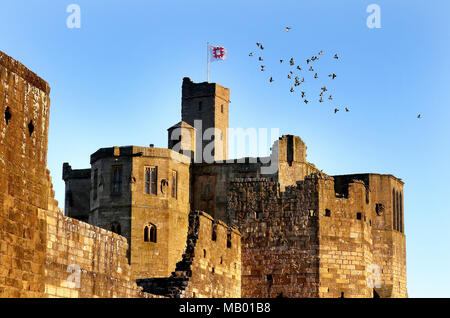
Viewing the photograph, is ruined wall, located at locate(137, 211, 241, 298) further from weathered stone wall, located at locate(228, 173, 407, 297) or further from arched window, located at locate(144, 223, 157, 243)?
arched window, located at locate(144, 223, 157, 243)

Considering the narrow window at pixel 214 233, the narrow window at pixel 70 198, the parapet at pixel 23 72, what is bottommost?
the narrow window at pixel 214 233

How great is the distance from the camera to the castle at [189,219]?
74.2ft

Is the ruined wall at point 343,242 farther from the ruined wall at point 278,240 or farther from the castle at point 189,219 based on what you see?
the ruined wall at point 278,240

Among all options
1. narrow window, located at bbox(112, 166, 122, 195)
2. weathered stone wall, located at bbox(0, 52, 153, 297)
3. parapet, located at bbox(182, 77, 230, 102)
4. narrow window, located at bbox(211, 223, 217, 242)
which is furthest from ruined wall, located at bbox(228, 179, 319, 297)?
parapet, located at bbox(182, 77, 230, 102)

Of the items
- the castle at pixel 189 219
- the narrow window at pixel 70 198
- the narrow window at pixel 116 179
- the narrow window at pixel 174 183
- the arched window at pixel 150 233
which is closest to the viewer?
the castle at pixel 189 219

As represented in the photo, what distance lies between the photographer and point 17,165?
2220 centimetres

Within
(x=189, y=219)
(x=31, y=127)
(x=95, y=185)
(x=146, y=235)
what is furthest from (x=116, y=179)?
(x=31, y=127)

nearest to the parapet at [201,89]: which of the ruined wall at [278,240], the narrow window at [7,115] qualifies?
the ruined wall at [278,240]

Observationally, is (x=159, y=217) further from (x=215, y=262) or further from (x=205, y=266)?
(x=205, y=266)

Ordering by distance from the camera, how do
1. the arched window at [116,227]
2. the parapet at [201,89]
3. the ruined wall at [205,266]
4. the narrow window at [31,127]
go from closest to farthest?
the narrow window at [31,127]
the ruined wall at [205,266]
the arched window at [116,227]
the parapet at [201,89]

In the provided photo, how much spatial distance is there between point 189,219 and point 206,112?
37.6 meters

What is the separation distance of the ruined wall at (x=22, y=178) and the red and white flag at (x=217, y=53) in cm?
5256
